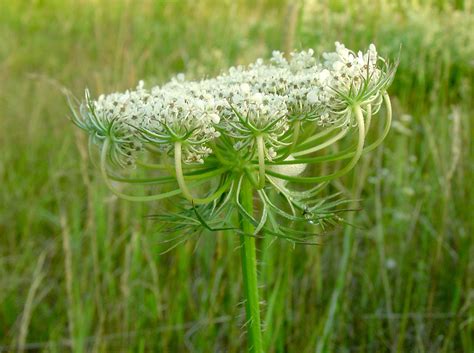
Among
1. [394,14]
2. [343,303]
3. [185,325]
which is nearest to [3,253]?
[185,325]

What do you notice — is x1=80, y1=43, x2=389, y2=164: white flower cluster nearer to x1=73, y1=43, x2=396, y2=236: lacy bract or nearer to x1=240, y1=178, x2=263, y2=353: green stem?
x1=73, y1=43, x2=396, y2=236: lacy bract

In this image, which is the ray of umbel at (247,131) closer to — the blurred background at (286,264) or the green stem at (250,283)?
the green stem at (250,283)

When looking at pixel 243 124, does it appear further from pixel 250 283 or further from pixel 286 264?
pixel 286 264

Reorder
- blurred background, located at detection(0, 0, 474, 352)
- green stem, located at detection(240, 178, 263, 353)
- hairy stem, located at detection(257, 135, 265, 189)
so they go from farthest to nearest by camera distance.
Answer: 1. blurred background, located at detection(0, 0, 474, 352)
2. green stem, located at detection(240, 178, 263, 353)
3. hairy stem, located at detection(257, 135, 265, 189)

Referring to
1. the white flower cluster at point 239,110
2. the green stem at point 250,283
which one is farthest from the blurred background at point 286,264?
the white flower cluster at point 239,110

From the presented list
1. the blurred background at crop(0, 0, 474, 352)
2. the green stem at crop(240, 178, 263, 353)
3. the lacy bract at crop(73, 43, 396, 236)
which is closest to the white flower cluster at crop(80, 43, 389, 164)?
the lacy bract at crop(73, 43, 396, 236)

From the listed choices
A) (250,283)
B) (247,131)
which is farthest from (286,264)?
(247,131)

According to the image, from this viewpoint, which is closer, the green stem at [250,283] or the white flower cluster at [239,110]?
the white flower cluster at [239,110]

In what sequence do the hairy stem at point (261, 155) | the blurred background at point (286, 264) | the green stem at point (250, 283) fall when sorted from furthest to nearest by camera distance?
1. the blurred background at point (286, 264)
2. the green stem at point (250, 283)
3. the hairy stem at point (261, 155)
